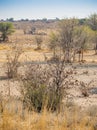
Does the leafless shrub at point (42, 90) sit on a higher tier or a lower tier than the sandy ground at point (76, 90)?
higher

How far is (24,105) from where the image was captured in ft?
28.1

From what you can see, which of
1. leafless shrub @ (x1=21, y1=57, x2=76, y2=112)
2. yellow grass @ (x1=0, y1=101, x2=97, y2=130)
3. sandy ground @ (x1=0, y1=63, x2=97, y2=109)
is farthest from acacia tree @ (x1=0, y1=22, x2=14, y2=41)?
yellow grass @ (x1=0, y1=101, x2=97, y2=130)

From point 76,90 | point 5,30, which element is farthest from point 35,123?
point 5,30

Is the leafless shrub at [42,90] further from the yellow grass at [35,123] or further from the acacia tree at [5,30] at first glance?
the acacia tree at [5,30]

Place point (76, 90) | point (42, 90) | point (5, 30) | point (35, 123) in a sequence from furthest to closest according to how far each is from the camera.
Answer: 1. point (5, 30)
2. point (76, 90)
3. point (42, 90)
4. point (35, 123)

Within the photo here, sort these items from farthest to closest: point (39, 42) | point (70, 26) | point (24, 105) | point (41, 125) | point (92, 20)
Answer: point (92, 20)
point (39, 42)
point (70, 26)
point (24, 105)
point (41, 125)

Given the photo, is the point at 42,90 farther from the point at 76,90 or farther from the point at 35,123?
the point at 76,90

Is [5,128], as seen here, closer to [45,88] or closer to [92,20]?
[45,88]

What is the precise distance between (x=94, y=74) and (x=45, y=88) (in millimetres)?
11796

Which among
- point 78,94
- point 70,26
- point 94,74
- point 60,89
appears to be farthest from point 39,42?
point 60,89

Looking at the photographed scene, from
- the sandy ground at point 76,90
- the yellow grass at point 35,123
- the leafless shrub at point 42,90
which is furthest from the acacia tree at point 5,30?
the yellow grass at point 35,123

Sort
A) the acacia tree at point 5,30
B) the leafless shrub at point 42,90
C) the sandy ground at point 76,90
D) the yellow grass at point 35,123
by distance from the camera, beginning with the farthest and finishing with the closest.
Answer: the acacia tree at point 5,30 → the sandy ground at point 76,90 → the leafless shrub at point 42,90 → the yellow grass at point 35,123

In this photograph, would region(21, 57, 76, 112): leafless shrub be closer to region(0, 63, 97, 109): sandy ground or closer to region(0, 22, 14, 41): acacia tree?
region(0, 63, 97, 109): sandy ground

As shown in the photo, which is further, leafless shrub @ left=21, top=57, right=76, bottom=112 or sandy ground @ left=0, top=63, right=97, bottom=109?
sandy ground @ left=0, top=63, right=97, bottom=109
